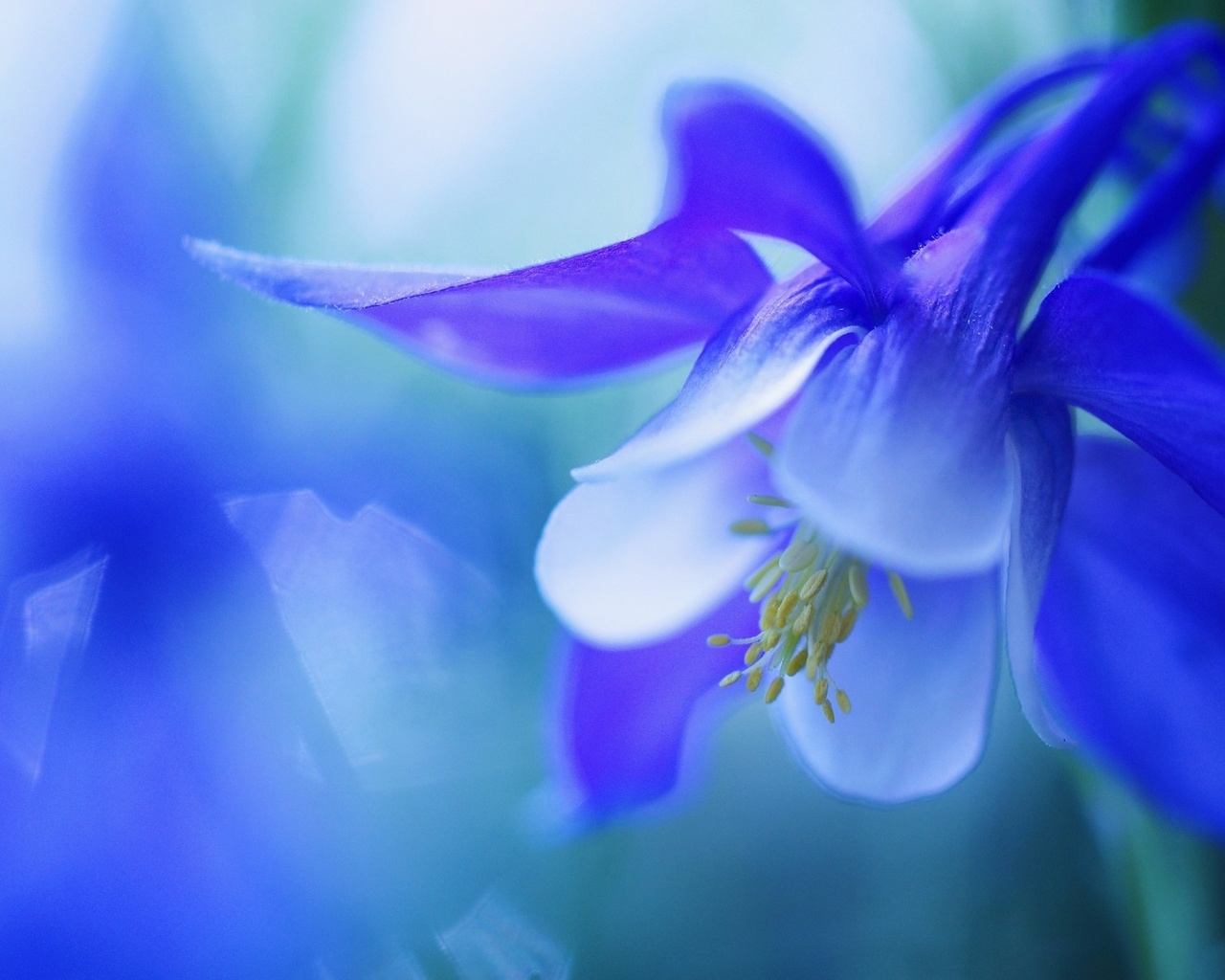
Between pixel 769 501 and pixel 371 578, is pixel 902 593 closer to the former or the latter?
pixel 769 501

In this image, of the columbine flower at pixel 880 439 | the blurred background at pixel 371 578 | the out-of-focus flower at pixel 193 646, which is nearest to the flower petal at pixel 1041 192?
the columbine flower at pixel 880 439

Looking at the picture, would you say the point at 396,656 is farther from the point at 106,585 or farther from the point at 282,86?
the point at 282,86

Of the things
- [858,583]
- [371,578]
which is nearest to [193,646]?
[371,578]

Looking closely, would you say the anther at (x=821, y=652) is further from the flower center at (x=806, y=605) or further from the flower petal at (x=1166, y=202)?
the flower petal at (x=1166, y=202)

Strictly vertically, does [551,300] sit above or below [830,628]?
above

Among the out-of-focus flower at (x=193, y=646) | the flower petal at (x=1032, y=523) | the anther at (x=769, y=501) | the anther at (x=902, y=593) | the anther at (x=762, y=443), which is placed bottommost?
Result: the out-of-focus flower at (x=193, y=646)
